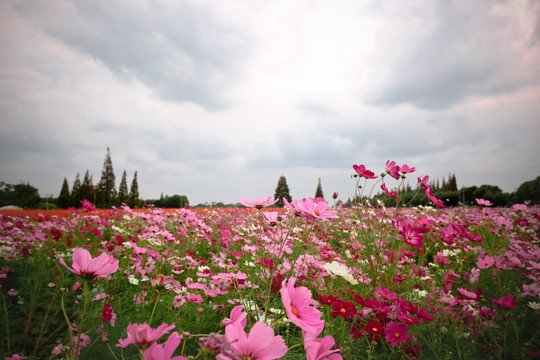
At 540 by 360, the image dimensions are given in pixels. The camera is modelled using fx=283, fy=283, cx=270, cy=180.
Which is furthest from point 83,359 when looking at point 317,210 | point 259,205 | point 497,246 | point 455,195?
point 455,195

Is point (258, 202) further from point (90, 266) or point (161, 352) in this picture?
point (161, 352)

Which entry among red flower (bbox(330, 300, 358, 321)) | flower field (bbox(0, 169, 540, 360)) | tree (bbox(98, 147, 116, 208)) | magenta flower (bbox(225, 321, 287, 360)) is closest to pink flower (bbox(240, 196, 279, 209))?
flower field (bbox(0, 169, 540, 360))

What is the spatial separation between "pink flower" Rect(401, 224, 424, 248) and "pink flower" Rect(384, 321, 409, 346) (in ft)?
2.14

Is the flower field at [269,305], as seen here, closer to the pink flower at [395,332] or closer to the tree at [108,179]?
the pink flower at [395,332]

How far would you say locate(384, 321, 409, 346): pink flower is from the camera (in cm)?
118

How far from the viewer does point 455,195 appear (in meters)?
22.5

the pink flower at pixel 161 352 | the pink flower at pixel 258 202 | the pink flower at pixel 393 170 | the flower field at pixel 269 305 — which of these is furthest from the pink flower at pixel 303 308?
the pink flower at pixel 393 170

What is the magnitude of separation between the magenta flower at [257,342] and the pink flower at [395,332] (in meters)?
0.95

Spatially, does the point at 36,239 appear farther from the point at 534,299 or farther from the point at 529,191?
the point at 529,191

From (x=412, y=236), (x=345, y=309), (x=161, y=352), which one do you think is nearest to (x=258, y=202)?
(x=345, y=309)

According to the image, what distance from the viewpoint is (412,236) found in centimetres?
182

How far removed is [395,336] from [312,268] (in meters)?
1.14

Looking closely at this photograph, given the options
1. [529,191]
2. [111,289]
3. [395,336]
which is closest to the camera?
[395,336]

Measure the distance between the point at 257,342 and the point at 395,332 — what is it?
3.26 feet
